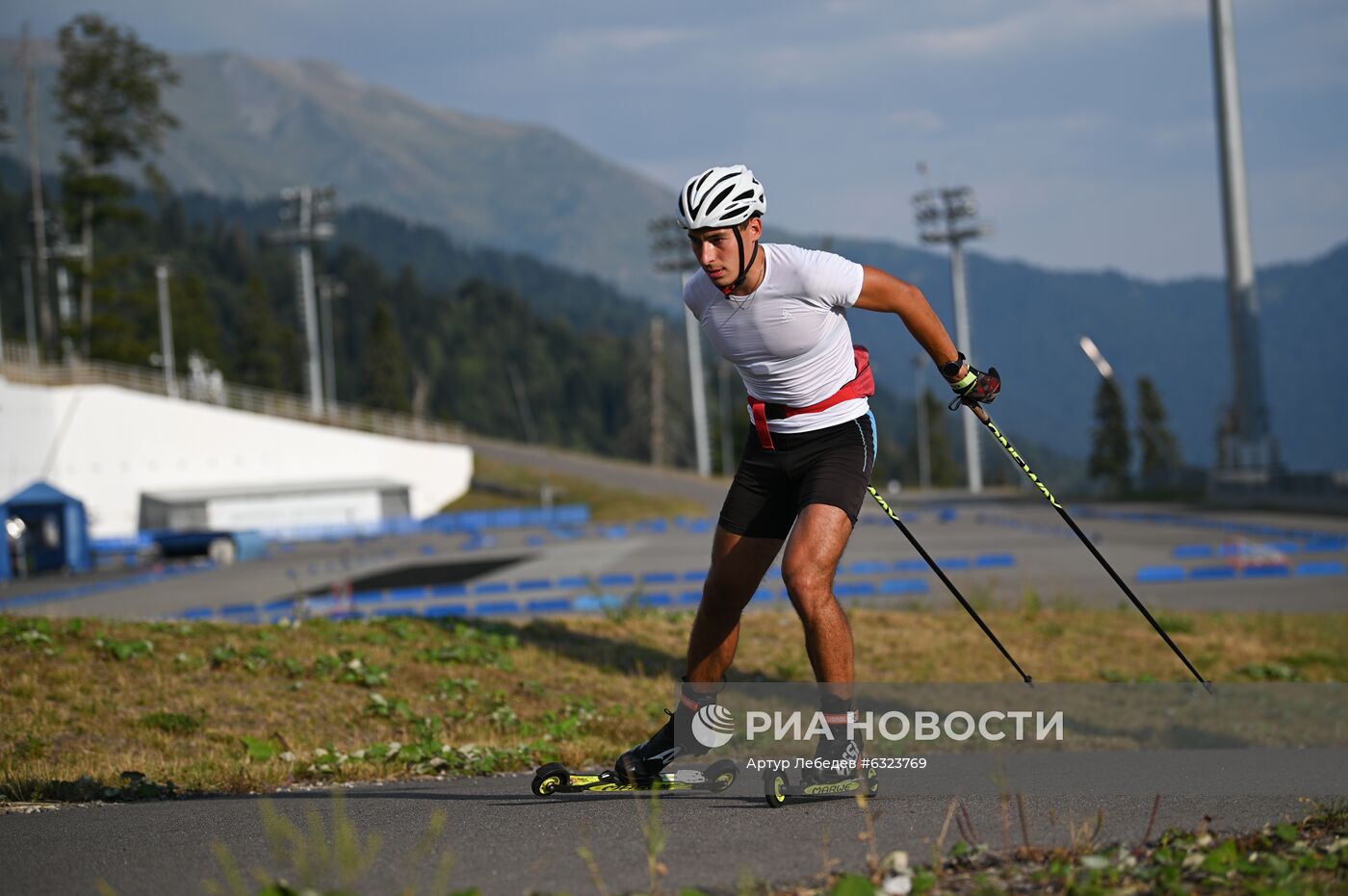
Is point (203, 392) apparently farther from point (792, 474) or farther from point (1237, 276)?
point (792, 474)

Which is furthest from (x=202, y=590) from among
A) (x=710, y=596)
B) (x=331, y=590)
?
(x=710, y=596)

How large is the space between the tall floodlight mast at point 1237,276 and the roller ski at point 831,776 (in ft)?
141

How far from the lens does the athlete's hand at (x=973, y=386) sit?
20.0 feet

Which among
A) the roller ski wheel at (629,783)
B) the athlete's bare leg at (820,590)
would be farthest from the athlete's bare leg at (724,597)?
the roller ski wheel at (629,783)

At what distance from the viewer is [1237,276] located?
46.7m

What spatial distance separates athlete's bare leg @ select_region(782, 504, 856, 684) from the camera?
5.61m

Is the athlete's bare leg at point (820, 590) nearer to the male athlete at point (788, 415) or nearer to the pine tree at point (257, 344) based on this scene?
the male athlete at point (788, 415)

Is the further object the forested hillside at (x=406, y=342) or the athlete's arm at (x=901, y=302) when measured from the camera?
the forested hillside at (x=406, y=342)

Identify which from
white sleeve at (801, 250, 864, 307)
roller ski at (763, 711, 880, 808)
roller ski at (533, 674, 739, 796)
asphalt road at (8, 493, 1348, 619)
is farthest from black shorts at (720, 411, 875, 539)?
asphalt road at (8, 493, 1348, 619)

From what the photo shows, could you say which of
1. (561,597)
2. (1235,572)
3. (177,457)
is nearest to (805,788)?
(561,597)

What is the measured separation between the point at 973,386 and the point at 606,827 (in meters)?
2.41

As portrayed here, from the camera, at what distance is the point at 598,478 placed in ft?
251

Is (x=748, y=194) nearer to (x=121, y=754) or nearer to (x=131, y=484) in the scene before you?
(x=121, y=754)

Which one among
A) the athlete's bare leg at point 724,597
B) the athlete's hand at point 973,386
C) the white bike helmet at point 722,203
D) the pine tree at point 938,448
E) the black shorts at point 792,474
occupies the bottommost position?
the pine tree at point 938,448
